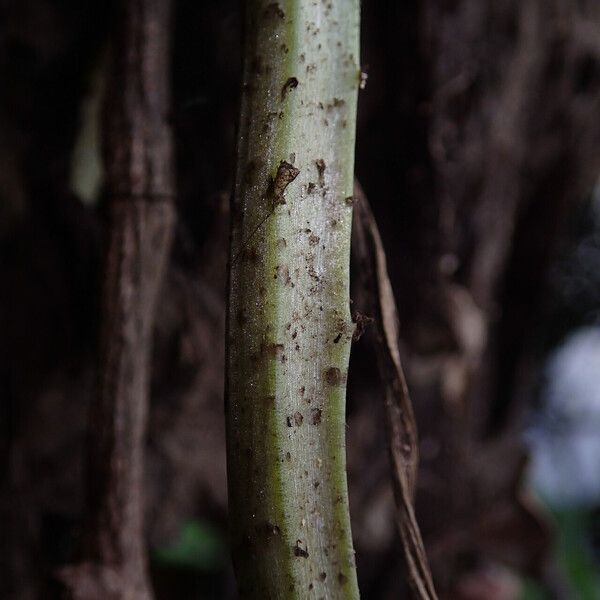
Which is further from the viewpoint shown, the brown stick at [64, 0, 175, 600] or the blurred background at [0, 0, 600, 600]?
the blurred background at [0, 0, 600, 600]

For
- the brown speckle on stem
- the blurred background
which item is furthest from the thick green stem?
the blurred background

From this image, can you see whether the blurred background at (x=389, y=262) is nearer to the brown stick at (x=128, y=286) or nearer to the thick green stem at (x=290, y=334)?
the brown stick at (x=128, y=286)

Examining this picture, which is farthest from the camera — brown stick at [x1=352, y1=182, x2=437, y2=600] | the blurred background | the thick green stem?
the blurred background

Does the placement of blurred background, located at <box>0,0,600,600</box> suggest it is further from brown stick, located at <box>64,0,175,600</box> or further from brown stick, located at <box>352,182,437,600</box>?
brown stick, located at <box>352,182,437,600</box>

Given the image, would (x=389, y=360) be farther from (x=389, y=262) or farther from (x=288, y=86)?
(x=389, y=262)

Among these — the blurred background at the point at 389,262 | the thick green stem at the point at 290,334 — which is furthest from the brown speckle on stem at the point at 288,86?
the blurred background at the point at 389,262

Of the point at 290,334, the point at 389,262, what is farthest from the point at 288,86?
the point at 389,262
